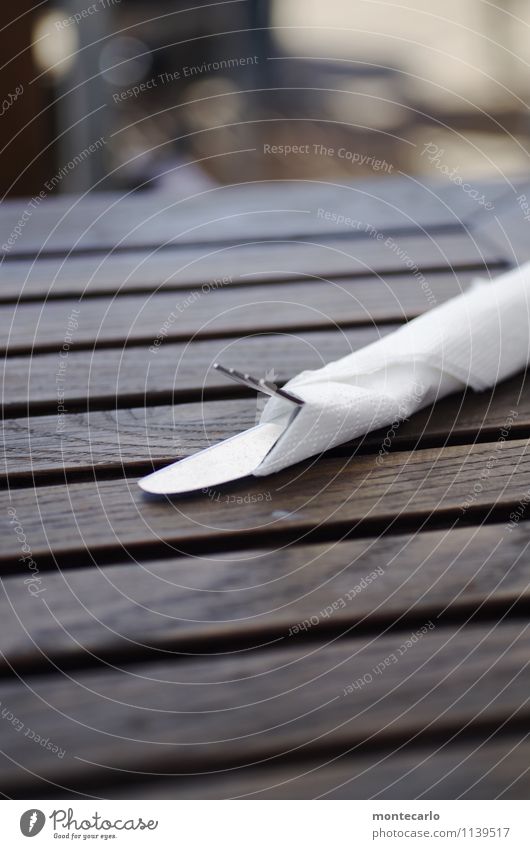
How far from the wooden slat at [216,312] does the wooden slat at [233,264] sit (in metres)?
0.02

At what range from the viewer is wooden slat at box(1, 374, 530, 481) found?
1.60 ft

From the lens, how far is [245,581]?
15.4 inches

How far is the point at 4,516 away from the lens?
0.44 m

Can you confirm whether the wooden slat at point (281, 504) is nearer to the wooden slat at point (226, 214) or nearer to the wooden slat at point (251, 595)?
the wooden slat at point (251, 595)

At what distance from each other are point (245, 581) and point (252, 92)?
2709mm

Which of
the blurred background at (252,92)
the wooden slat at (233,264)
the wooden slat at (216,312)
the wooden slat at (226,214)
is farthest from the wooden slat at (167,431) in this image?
the blurred background at (252,92)

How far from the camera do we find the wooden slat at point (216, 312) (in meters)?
0.65

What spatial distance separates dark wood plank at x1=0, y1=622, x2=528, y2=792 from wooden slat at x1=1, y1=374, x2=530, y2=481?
0.15 m

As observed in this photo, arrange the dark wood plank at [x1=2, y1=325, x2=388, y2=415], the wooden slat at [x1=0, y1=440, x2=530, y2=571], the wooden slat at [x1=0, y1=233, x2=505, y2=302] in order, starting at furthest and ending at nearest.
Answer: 1. the wooden slat at [x1=0, y1=233, x2=505, y2=302]
2. the dark wood plank at [x1=2, y1=325, x2=388, y2=415]
3. the wooden slat at [x1=0, y1=440, x2=530, y2=571]

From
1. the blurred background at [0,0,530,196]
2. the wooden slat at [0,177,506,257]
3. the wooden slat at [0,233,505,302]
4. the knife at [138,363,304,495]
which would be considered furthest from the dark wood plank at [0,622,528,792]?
the blurred background at [0,0,530,196]

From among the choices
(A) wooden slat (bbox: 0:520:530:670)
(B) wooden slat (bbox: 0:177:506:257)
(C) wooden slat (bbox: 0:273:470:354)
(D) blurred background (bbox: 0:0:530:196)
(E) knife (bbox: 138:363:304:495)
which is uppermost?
(D) blurred background (bbox: 0:0:530:196)

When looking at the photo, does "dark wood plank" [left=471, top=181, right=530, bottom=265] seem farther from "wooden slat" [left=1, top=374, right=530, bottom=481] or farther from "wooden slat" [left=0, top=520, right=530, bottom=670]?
"wooden slat" [left=0, top=520, right=530, bottom=670]

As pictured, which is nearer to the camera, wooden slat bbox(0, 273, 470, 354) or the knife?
the knife

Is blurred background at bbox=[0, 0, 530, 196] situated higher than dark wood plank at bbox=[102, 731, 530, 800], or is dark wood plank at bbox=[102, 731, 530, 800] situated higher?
blurred background at bbox=[0, 0, 530, 196]
